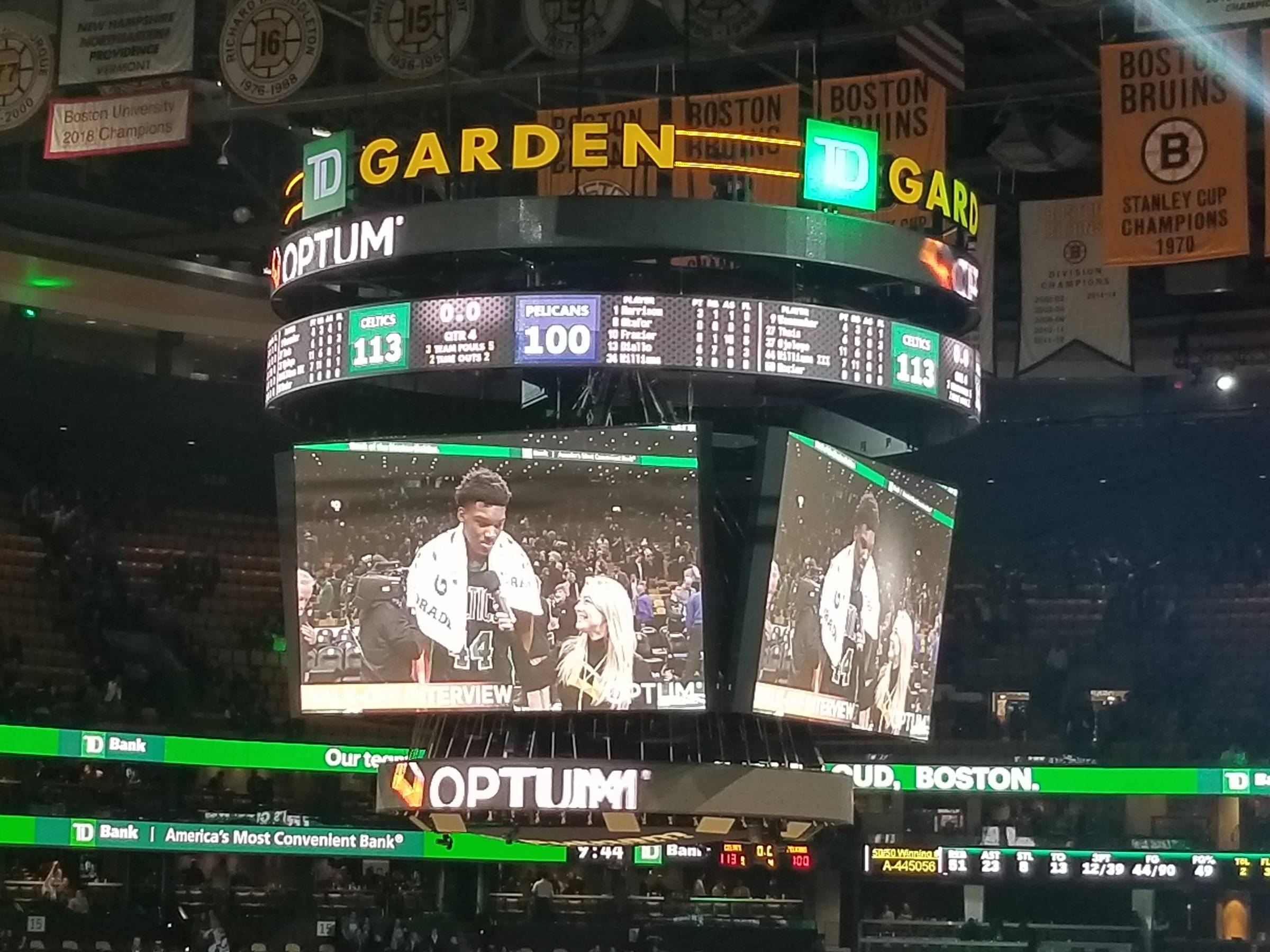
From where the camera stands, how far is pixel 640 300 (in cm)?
1255

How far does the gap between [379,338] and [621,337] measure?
176 centimetres

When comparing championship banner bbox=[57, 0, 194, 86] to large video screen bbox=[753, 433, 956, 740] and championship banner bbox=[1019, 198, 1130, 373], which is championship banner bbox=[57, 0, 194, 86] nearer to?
large video screen bbox=[753, 433, 956, 740]

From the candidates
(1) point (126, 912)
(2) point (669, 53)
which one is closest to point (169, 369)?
(1) point (126, 912)

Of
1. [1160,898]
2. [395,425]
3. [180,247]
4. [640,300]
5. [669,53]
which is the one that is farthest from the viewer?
[180,247]

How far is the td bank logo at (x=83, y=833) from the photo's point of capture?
20000mm

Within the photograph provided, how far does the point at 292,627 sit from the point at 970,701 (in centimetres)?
1285

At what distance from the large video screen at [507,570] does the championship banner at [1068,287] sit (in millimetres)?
6935

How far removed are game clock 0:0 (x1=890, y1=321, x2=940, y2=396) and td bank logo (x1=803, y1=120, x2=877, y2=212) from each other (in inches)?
36.3

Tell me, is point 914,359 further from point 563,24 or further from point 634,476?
point 563,24

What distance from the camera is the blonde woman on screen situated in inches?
504

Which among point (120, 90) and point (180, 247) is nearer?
point (120, 90)

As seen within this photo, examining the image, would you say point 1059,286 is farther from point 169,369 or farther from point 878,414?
point 169,369

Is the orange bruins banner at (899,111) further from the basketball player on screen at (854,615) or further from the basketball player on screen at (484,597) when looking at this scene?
the basketball player on screen at (484,597)

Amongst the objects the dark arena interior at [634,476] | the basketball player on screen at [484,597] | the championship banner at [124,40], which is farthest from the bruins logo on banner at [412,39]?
the basketball player on screen at [484,597]
